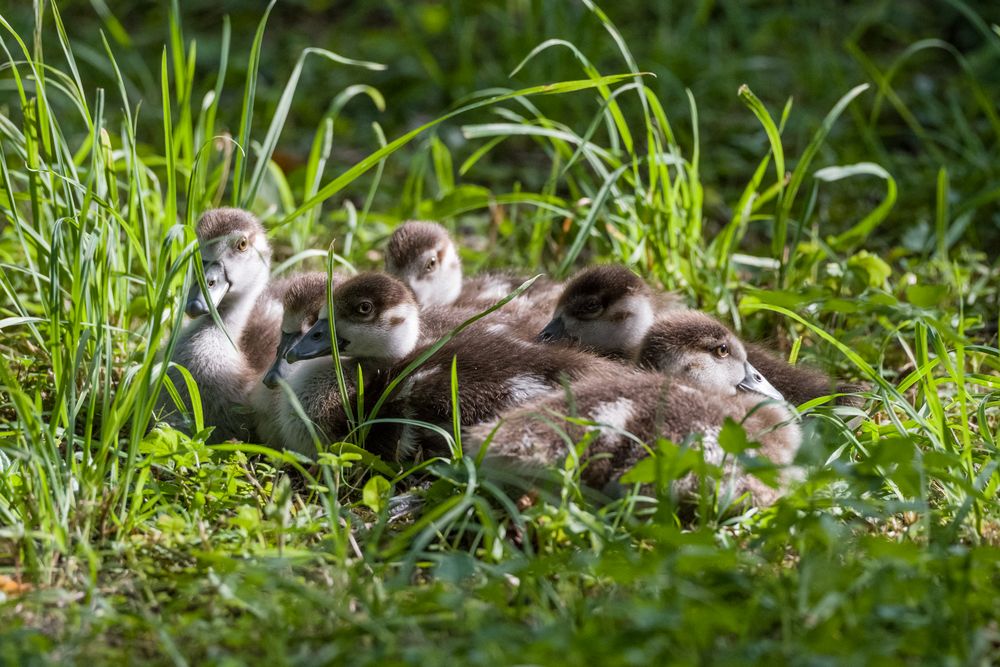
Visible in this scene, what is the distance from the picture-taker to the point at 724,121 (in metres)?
6.80

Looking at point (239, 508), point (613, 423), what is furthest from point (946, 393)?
point (239, 508)

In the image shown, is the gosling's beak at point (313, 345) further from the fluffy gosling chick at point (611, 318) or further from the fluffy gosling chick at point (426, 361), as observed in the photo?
the fluffy gosling chick at point (611, 318)

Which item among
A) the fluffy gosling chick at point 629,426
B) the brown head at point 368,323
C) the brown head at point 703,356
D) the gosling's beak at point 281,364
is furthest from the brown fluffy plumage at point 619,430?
the gosling's beak at point 281,364

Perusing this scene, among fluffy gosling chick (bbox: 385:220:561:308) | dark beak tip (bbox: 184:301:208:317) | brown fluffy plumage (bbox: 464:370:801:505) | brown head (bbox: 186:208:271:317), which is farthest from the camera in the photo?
fluffy gosling chick (bbox: 385:220:561:308)

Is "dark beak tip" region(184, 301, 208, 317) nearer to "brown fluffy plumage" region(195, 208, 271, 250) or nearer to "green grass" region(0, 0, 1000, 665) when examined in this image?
"green grass" region(0, 0, 1000, 665)

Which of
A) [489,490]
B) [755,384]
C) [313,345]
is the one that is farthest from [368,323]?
[755,384]

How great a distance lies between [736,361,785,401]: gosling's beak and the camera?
383 centimetres

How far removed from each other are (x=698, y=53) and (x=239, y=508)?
4.86 meters

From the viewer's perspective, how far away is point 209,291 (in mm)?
3914

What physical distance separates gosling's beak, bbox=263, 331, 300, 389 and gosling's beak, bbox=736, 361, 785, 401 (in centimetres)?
148

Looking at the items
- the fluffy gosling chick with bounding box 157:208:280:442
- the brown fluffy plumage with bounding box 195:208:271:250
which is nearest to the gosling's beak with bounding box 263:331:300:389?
the fluffy gosling chick with bounding box 157:208:280:442

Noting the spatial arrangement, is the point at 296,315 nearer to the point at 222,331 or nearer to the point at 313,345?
the point at 313,345

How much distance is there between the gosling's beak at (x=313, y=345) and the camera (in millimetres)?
3797

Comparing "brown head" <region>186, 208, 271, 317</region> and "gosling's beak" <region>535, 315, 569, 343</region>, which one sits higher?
"brown head" <region>186, 208, 271, 317</region>
